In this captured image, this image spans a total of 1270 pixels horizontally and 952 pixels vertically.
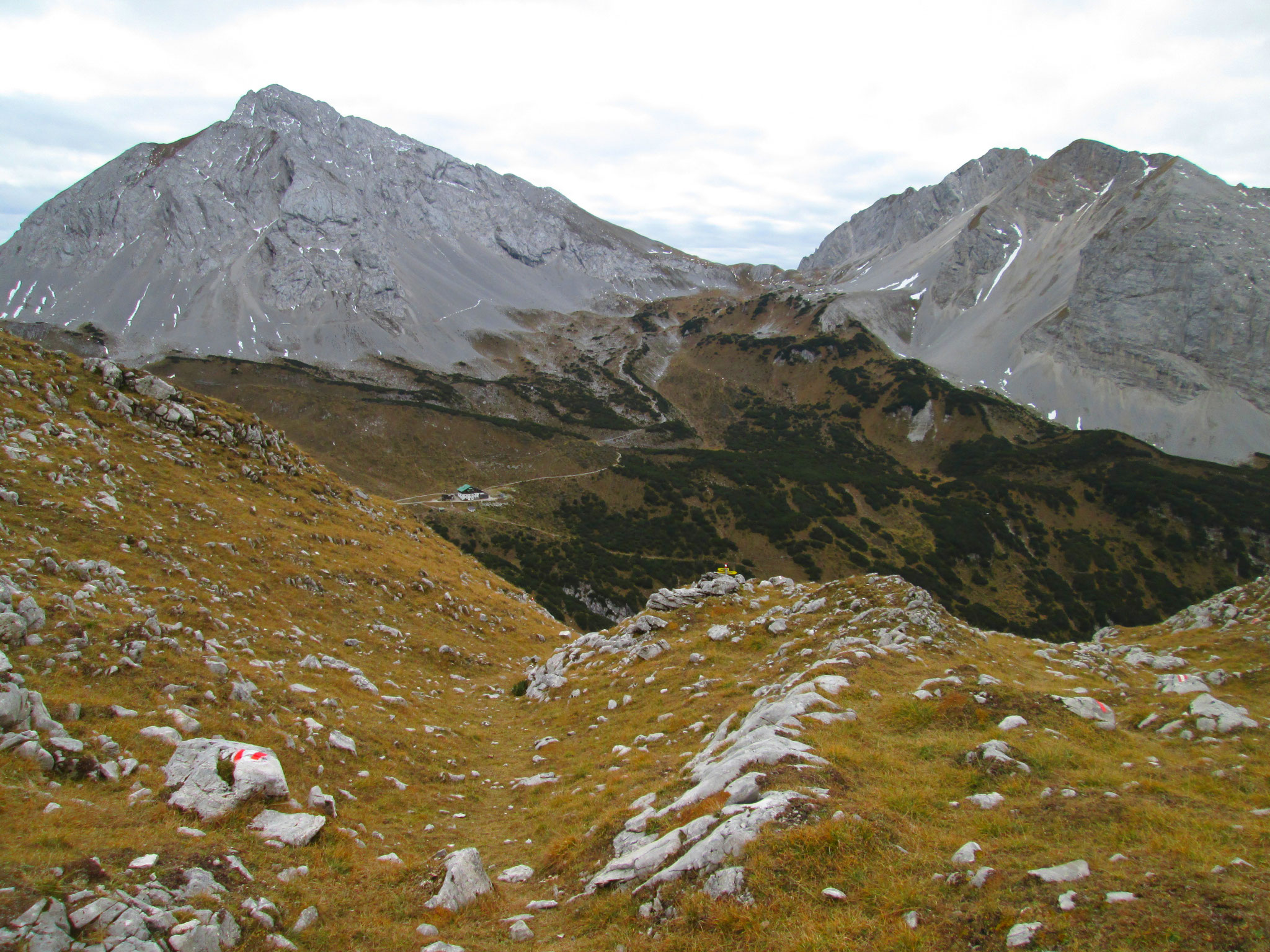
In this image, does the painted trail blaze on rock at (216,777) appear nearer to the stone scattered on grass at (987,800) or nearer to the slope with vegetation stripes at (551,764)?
the slope with vegetation stripes at (551,764)

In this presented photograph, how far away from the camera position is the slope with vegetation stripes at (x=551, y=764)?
627 centimetres

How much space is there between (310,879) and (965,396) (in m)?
184

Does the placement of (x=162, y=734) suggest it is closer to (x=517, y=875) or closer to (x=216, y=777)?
(x=216, y=777)

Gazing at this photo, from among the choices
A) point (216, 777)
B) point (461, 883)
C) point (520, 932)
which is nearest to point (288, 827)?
point (216, 777)

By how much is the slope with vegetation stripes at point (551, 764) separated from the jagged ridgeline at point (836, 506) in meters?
44.5

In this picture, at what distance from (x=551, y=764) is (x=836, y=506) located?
101440mm

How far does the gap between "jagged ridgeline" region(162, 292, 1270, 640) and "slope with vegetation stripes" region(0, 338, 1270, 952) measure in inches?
1753

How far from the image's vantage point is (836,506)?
10875 centimetres

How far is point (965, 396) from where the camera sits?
16400 centimetres

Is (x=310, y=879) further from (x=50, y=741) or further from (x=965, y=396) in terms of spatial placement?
(x=965, y=396)

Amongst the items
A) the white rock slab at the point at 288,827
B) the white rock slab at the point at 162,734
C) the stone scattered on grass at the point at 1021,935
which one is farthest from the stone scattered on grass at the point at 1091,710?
the white rock slab at the point at 162,734

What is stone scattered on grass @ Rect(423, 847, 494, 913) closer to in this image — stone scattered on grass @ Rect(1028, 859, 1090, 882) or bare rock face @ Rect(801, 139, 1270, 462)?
stone scattered on grass @ Rect(1028, 859, 1090, 882)

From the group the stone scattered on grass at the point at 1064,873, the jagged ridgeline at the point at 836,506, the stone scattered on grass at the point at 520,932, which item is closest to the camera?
the stone scattered on grass at the point at 1064,873

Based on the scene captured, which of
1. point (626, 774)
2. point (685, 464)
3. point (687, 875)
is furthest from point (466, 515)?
point (687, 875)
